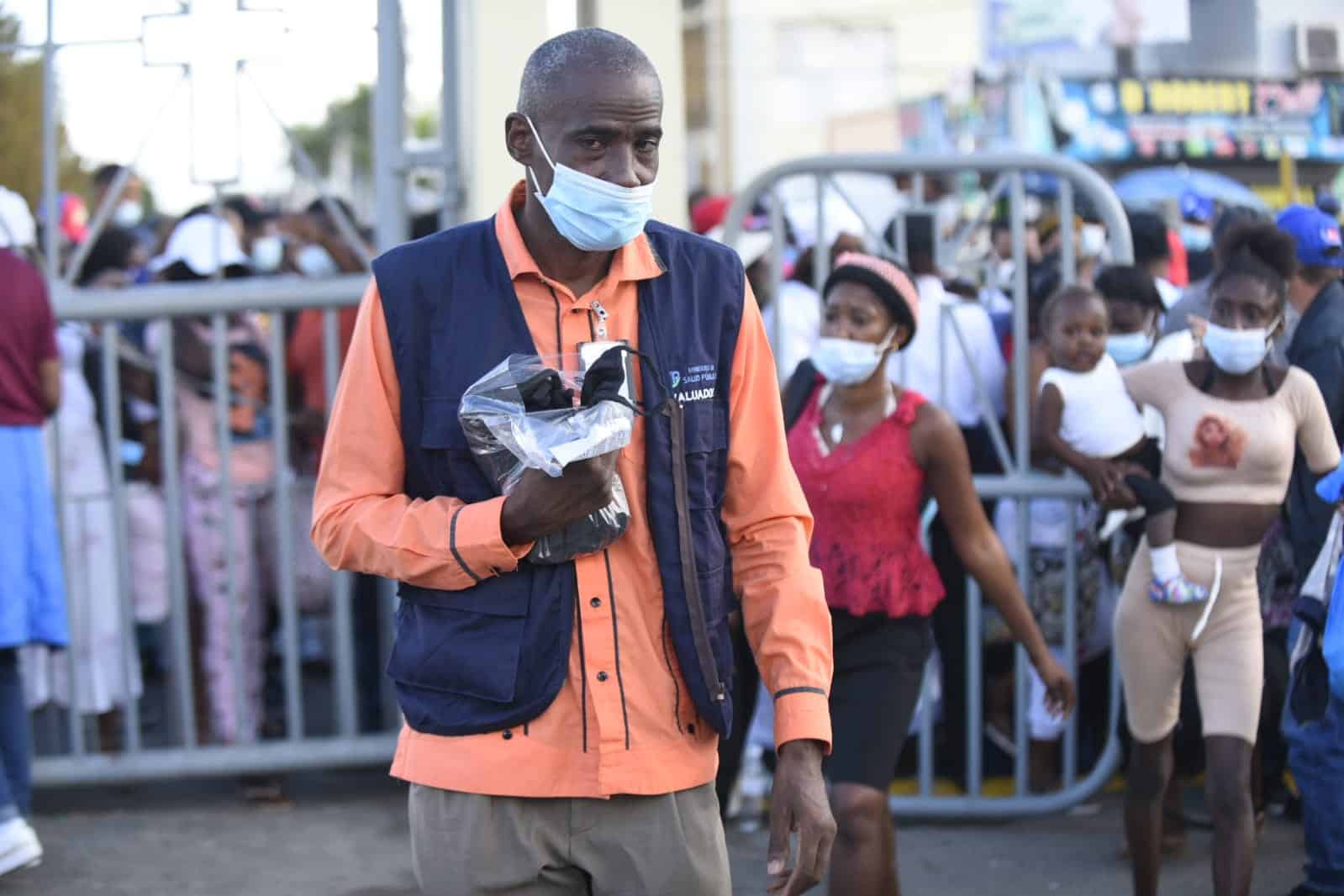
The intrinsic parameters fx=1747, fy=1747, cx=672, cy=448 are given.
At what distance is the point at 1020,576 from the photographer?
5.71 meters

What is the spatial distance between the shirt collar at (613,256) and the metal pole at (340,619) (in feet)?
9.67

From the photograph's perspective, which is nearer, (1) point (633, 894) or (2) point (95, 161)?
(1) point (633, 894)

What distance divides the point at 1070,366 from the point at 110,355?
9.90 ft

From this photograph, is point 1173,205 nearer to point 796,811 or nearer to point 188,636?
point 188,636

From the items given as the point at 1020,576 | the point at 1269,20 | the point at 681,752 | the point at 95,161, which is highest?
the point at 1269,20

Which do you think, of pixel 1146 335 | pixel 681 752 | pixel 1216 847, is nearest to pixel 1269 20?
pixel 1146 335

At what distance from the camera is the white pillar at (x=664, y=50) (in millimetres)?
6090

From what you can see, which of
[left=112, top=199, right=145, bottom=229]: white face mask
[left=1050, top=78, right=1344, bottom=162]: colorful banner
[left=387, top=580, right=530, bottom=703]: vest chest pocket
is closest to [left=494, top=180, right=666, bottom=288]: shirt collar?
[left=387, top=580, right=530, bottom=703]: vest chest pocket

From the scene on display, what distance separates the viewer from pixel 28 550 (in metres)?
5.07

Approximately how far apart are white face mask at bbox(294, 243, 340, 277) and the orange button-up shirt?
3318 mm

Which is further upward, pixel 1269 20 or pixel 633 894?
pixel 1269 20

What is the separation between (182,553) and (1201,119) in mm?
23464

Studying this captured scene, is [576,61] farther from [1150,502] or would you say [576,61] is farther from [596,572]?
[1150,502]

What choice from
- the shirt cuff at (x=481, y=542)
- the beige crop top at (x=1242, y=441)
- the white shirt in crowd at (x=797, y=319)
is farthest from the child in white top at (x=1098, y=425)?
the shirt cuff at (x=481, y=542)
